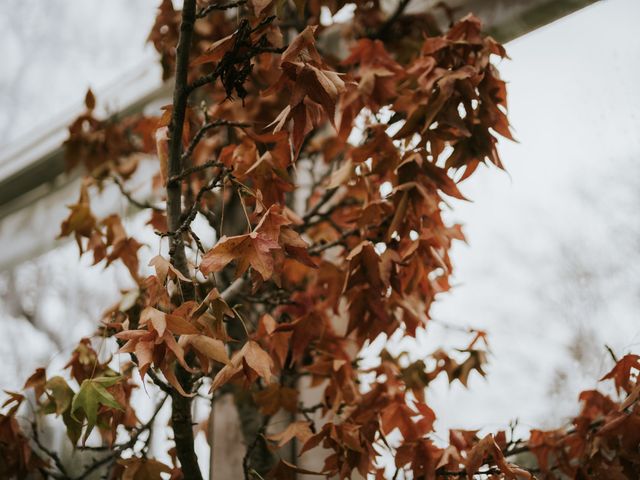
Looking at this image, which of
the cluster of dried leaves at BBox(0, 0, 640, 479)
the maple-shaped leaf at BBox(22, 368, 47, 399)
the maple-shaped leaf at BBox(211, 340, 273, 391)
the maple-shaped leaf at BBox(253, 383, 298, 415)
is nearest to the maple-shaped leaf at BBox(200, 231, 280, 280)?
the cluster of dried leaves at BBox(0, 0, 640, 479)

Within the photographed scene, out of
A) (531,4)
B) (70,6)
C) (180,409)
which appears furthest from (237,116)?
(70,6)

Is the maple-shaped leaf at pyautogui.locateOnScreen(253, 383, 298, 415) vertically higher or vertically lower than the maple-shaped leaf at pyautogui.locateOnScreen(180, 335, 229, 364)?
higher

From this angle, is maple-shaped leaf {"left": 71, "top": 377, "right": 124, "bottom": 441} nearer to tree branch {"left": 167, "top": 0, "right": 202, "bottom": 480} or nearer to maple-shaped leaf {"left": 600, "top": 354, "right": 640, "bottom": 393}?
tree branch {"left": 167, "top": 0, "right": 202, "bottom": 480}

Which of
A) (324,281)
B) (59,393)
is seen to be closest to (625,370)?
(324,281)

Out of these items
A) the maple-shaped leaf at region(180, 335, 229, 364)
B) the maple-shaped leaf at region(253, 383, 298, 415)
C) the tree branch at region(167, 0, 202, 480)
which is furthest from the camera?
the maple-shaped leaf at region(253, 383, 298, 415)

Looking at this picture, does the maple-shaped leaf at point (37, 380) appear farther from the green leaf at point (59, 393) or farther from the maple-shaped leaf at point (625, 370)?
the maple-shaped leaf at point (625, 370)

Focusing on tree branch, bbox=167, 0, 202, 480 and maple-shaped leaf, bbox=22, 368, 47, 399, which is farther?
maple-shaped leaf, bbox=22, 368, 47, 399

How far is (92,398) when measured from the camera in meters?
0.80

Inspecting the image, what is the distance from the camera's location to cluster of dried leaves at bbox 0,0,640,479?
820 millimetres

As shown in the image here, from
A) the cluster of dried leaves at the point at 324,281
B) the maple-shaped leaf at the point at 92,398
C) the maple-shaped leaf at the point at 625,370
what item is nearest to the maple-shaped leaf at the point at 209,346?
the cluster of dried leaves at the point at 324,281

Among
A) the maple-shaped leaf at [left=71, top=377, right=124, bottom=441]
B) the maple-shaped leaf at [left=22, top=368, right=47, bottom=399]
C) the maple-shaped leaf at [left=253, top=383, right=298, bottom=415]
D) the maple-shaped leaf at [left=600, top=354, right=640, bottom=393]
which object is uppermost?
the maple-shaped leaf at [left=22, top=368, right=47, bottom=399]

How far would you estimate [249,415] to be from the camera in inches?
51.1

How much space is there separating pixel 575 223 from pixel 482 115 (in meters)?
0.42

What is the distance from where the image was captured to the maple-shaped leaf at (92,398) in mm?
790
